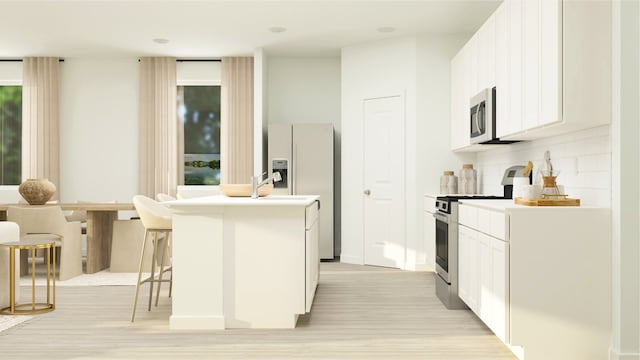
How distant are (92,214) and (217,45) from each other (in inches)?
106

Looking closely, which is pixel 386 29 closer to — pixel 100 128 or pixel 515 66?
pixel 515 66

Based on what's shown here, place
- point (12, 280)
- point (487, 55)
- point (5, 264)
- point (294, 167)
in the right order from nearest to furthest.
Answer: point (12, 280) < point (5, 264) < point (487, 55) < point (294, 167)

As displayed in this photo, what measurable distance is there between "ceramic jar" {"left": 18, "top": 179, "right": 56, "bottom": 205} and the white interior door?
373cm

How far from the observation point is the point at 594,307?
3430 millimetres

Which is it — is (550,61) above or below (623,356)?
above

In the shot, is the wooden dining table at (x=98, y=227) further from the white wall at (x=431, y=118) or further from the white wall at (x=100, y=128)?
the white wall at (x=431, y=118)

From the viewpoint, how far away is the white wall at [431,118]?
7.24m

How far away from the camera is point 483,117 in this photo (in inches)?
210

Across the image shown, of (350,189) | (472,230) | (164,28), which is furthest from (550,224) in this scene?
(164,28)

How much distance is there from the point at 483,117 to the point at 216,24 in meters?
3.28

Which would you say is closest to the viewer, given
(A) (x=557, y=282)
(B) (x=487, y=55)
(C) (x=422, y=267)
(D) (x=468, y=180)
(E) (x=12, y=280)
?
(A) (x=557, y=282)

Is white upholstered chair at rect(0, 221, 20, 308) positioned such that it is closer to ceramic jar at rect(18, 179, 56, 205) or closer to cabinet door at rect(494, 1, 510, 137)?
ceramic jar at rect(18, 179, 56, 205)

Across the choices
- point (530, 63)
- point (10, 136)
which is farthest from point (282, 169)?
point (530, 63)

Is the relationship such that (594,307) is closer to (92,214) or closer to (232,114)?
(92,214)
